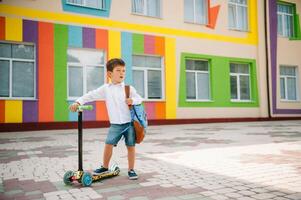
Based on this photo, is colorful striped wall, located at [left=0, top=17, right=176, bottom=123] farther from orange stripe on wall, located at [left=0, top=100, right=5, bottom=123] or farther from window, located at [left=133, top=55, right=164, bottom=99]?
window, located at [left=133, top=55, right=164, bottom=99]

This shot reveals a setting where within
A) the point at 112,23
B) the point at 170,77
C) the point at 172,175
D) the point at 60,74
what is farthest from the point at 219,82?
the point at 172,175

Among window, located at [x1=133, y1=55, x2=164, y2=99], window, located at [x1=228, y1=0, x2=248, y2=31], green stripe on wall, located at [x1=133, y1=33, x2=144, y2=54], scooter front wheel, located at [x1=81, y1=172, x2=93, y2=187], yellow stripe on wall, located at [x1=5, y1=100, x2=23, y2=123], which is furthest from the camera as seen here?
window, located at [x1=228, y1=0, x2=248, y2=31]

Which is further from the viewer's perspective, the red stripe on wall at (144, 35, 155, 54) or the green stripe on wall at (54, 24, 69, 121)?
the red stripe on wall at (144, 35, 155, 54)

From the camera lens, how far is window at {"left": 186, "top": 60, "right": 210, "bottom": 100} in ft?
52.0

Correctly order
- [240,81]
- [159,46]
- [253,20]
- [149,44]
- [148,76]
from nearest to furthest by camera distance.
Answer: [149,44] → [148,76] → [159,46] → [240,81] → [253,20]

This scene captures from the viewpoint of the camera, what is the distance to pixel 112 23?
545 inches

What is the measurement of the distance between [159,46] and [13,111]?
22.6 feet

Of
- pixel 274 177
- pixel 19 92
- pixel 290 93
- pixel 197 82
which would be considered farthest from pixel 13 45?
pixel 290 93

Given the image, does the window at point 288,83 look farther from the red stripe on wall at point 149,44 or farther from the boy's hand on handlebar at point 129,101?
the boy's hand on handlebar at point 129,101

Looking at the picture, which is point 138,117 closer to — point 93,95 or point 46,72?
point 93,95

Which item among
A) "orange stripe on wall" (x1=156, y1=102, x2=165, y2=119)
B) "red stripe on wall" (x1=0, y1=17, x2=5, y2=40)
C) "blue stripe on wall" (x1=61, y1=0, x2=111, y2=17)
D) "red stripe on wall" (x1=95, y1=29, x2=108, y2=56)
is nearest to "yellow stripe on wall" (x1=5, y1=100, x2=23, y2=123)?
"red stripe on wall" (x1=0, y1=17, x2=5, y2=40)

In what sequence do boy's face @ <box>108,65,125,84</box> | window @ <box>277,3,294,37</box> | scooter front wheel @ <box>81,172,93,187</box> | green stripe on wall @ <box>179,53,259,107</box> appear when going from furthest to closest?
window @ <box>277,3,294,37</box> < green stripe on wall @ <box>179,53,259,107</box> < boy's face @ <box>108,65,125,84</box> < scooter front wheel @ <box>81,172,93,187</box>

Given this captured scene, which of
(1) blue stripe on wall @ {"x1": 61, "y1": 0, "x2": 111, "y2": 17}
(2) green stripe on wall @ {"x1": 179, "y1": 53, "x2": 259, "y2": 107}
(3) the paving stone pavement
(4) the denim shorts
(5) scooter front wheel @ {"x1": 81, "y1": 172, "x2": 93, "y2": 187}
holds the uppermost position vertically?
(1) blue stripe on wall @ {"x1": 61, "y1": 0, "x2": 111, "y2": 17}

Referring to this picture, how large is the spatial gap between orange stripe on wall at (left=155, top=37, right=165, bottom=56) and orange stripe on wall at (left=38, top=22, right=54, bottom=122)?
4.67 m
